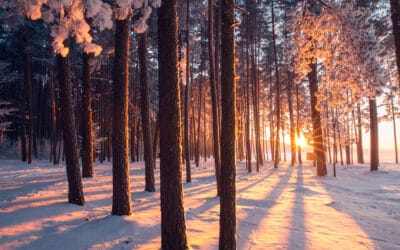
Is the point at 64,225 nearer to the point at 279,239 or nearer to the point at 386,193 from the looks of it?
the point at 279,239

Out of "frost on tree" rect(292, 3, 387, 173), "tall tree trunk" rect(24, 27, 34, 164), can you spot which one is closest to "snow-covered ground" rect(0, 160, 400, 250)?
"frost on tree" rect(292, 3, 387, 173)

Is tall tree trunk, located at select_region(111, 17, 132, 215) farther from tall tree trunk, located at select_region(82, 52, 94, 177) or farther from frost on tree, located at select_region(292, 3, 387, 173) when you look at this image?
tall tree trunk, located at select_region(82, 52, 94, 177)

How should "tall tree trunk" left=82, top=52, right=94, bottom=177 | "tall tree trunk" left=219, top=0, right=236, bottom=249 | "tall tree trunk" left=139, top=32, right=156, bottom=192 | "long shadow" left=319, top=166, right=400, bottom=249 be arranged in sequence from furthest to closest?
"tall tree trunk" left=82, top=52, right=94, bottom=177 → "tall tree trunk" left=139, top=32, right=156, bottom=192 → "long shadow" left=319, top=166, right=400, bottom=249 → "tall tree trunk" left=219, top=0, right=236, bottom=249

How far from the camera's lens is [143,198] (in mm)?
9781

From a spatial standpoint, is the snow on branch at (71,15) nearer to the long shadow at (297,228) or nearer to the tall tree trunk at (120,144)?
the tall tree trunk at (120,144)

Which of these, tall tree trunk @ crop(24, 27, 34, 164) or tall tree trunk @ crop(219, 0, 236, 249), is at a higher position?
tall tree trunk @ crop(24, 27, 34, 164)

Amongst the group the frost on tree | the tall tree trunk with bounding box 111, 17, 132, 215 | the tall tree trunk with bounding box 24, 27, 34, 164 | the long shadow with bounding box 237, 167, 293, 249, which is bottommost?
the long shadow with bounding box 237, 167, 293, 249

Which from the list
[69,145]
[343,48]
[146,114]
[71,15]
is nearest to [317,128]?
[343,48]

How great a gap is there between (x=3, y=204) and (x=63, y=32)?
6971 mm

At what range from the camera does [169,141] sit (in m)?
5.07

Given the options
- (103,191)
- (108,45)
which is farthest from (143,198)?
(108,45)

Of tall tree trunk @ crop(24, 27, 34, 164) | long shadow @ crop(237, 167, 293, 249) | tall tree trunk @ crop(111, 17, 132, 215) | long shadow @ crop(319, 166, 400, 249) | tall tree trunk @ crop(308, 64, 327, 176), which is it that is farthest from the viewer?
tall tree trunk @ crop(24, 27, 34, 164)

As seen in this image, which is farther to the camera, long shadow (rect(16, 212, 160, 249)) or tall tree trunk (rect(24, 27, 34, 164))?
tall tree trunk (rect(24, 27, 34, 164))

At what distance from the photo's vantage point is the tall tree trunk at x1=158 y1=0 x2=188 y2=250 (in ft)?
16.6
